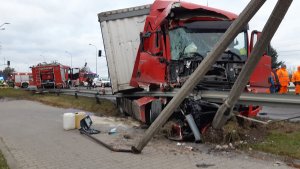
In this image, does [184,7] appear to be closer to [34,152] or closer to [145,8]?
[145,8]

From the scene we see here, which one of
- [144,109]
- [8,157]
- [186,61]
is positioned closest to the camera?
[8,157]

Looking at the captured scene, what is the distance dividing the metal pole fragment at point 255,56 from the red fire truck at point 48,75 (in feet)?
84.0

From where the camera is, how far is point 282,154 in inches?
271

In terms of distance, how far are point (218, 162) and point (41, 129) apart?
18.8ft

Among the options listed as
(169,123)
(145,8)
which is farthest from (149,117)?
(145,8)

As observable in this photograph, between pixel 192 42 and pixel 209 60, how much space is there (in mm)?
2648

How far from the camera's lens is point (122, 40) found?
502 inches

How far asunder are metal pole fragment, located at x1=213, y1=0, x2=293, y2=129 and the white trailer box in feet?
18.4

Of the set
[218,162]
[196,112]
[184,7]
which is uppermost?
[184,7]

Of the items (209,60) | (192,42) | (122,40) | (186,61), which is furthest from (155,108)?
(122,40)

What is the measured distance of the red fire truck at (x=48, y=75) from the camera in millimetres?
31172

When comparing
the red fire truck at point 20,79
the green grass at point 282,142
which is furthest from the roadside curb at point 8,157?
the red fire truck at point 20,79

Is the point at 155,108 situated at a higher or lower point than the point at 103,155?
higher

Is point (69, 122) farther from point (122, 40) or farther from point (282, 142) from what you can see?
point (282, 142)
